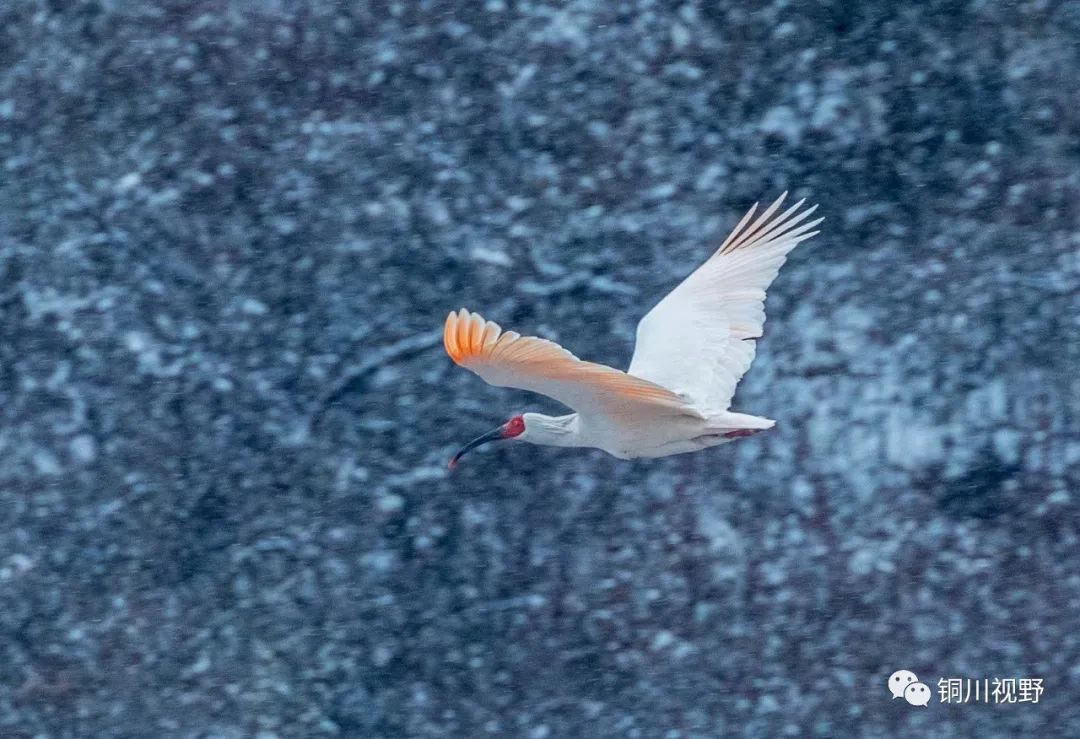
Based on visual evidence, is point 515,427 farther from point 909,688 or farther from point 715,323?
point 909,688

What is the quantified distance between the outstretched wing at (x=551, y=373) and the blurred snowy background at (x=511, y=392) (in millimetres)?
1136

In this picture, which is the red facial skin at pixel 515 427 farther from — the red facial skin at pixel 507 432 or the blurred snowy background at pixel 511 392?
the blurred snowy background at pixel 511 392

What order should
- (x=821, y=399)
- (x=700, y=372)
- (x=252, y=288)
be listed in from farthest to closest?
(x=252, y=288) → (x=821, y=399) → (x=700, y=372)

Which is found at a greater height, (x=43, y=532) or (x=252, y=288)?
(x=252, y=288)

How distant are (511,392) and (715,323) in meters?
1.19

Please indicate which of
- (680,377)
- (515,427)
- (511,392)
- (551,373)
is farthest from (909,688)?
(551,373)

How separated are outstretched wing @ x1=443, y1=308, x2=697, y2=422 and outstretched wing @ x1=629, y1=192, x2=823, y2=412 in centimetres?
33

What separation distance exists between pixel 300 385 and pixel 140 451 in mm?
769

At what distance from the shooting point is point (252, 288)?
23.7ft

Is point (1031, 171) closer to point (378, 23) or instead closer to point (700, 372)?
point (700, 372)

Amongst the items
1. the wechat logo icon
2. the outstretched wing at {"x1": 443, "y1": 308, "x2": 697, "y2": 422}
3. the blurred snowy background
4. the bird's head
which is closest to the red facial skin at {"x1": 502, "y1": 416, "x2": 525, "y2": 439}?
the bird's head

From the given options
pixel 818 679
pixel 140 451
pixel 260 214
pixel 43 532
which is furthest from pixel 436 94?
pixel 818 679

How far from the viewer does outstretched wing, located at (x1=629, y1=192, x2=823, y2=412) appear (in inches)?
234

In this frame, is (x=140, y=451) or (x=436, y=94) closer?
(x=140, y=451)
